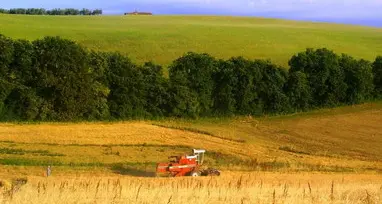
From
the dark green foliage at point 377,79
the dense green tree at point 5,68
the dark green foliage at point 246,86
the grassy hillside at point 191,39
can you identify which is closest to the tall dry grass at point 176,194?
the dense green tree at point 5,68

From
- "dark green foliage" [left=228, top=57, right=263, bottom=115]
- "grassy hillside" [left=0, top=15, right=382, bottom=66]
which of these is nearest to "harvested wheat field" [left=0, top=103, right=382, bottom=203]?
"dark green foliage" [left=228, top=57, right=263, bottom=115]

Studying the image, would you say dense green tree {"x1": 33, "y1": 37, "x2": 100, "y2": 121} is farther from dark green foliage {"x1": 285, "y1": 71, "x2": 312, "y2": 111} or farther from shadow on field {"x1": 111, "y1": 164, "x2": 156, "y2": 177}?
shadow on field {"x1": 111, "y1": 164, "x2": 156, "y2": 177}

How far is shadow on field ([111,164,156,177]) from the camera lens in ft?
64.0

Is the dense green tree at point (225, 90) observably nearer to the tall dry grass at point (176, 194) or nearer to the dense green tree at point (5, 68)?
the dense green tree at point (5, 68)

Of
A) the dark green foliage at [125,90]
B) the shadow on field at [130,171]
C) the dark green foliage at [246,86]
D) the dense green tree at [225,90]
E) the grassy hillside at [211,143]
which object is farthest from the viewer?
the dark green foliage at [246,86]

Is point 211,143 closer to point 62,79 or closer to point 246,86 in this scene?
point 246,86

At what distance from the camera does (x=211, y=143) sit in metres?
28.5

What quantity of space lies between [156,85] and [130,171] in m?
16.6

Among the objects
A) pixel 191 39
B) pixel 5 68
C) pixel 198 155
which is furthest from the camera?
pixel 191 39

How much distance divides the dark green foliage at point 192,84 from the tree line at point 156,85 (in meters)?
0.06

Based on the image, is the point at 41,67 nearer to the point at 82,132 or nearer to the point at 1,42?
the point at 1,42

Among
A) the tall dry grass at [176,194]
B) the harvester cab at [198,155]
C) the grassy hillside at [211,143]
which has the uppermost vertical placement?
the tall dry grass at [176,194]

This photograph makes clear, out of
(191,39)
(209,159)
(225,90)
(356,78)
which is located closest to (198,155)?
(209,159)

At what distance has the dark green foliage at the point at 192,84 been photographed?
36656 mm
